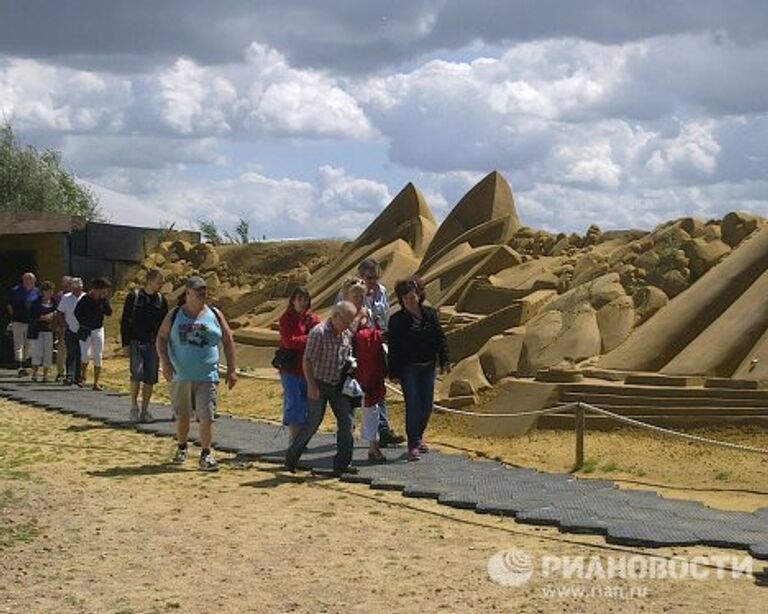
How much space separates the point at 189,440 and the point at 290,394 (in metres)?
1.61

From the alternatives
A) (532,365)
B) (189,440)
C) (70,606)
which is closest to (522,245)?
(532,365)

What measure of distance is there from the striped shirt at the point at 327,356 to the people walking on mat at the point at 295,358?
451 millimetres

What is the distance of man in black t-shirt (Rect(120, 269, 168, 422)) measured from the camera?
39.9ft

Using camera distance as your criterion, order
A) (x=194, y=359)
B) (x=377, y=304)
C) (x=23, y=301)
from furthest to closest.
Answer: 1. (x=23, y=301)
2. (x=377, y=304)
3. (x=194, y=359)

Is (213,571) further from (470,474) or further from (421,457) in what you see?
(421,457)

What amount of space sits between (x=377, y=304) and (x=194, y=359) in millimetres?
1771

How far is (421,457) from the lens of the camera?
10.2m

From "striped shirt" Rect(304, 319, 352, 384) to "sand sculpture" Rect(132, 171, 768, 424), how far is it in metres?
4.86

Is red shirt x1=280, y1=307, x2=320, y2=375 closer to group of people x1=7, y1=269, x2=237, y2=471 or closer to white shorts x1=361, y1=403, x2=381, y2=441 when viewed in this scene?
group of people x1=7, y1=269, x2=237, y2=471

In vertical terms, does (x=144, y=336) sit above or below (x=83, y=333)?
above

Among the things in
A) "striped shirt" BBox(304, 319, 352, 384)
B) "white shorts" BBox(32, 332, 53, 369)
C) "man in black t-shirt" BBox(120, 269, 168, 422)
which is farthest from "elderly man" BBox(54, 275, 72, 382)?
"striped shirt" BBox(304, 319, 352, 384)

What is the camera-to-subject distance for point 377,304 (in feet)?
34.8

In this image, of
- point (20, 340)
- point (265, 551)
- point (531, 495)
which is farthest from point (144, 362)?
point (265, 551)

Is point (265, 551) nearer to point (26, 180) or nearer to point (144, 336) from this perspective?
point (144, 336)
